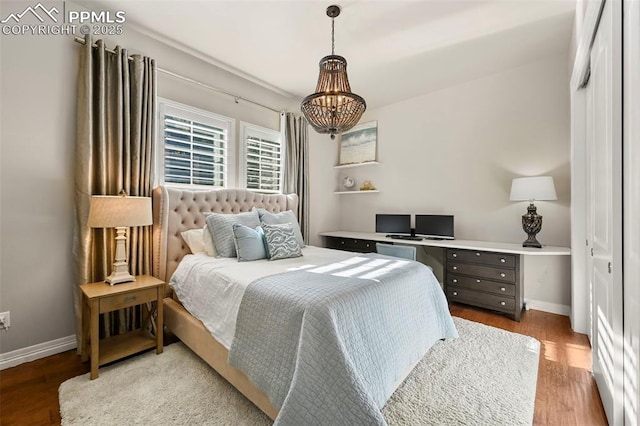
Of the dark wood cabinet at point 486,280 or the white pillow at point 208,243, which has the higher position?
the white pillow at point 208,243

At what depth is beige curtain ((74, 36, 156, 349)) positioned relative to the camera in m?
2.22

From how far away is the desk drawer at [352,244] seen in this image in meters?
3.95

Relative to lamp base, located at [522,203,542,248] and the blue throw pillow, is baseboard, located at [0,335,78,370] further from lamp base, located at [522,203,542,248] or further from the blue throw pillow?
lamp base, located at [522,203,542,248]

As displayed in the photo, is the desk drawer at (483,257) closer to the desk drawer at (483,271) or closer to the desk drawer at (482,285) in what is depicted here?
the desk drawer at (483,271)

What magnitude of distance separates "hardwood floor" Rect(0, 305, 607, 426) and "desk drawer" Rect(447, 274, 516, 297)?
40 cm

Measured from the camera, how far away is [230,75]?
11.1 ft

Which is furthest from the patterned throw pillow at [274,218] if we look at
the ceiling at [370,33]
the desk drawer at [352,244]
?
the ceiling at [370,33]

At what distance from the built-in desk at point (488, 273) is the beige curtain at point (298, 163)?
153 centimetres

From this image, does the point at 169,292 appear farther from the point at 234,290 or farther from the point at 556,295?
the point at 556,295

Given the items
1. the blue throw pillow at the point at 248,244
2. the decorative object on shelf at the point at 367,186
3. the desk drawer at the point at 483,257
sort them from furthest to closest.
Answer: the decorative object on shelf at the point at 367,186
the desk drawer at the point at 483,257
the blue throw pillow at the point at 248,244

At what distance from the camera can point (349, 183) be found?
4.72 meters

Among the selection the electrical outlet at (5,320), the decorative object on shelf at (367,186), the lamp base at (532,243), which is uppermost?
the decorative object on shelf at (367,186)

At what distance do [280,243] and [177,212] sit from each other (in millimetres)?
1089

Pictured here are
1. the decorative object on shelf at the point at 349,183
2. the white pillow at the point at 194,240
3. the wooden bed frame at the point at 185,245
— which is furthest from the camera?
the decorative object on shelf at the point at 349,183
